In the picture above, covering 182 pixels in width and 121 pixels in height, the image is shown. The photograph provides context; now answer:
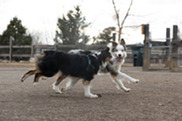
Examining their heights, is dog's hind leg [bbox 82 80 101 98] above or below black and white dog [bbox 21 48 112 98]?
below

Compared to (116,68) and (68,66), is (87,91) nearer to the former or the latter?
(68,66)

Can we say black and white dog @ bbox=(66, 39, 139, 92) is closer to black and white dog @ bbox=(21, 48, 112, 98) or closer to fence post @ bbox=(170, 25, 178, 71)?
black and white dog @ bbox=(21, 48, 112, 98)

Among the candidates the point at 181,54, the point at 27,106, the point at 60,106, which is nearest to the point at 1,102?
the point at 27,106

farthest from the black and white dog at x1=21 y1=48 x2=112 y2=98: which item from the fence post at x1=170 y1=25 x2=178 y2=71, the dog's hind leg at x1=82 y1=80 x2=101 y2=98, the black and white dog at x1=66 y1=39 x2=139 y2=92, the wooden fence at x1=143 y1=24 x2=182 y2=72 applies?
the wooden fence at x1=143 y1=24 x2=182 y2=72

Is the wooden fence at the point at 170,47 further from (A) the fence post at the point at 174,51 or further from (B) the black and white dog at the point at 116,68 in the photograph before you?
(B) the black and white dog at the point at 116,68

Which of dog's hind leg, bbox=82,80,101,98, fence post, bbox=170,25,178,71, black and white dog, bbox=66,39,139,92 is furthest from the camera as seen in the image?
fence post, bbox=170,25,178,71

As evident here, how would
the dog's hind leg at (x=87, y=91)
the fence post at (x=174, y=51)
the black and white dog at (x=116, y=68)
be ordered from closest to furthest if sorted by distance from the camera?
the dog's hind leg at (x=87, y=91)
the black and white dog at (x=116, y=68)
the fence post at (x=174, y=51)

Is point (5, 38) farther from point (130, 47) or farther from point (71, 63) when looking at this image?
point (71, 63)

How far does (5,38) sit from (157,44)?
1791cm

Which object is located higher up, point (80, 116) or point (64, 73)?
point (64, 73)

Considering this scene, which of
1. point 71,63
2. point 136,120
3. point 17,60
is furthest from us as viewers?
point 17,60

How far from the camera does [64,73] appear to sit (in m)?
5.34

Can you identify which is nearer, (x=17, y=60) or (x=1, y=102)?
(x=1, y=102)

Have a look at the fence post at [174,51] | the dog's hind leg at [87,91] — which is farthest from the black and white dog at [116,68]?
the fence post at [174,51]
